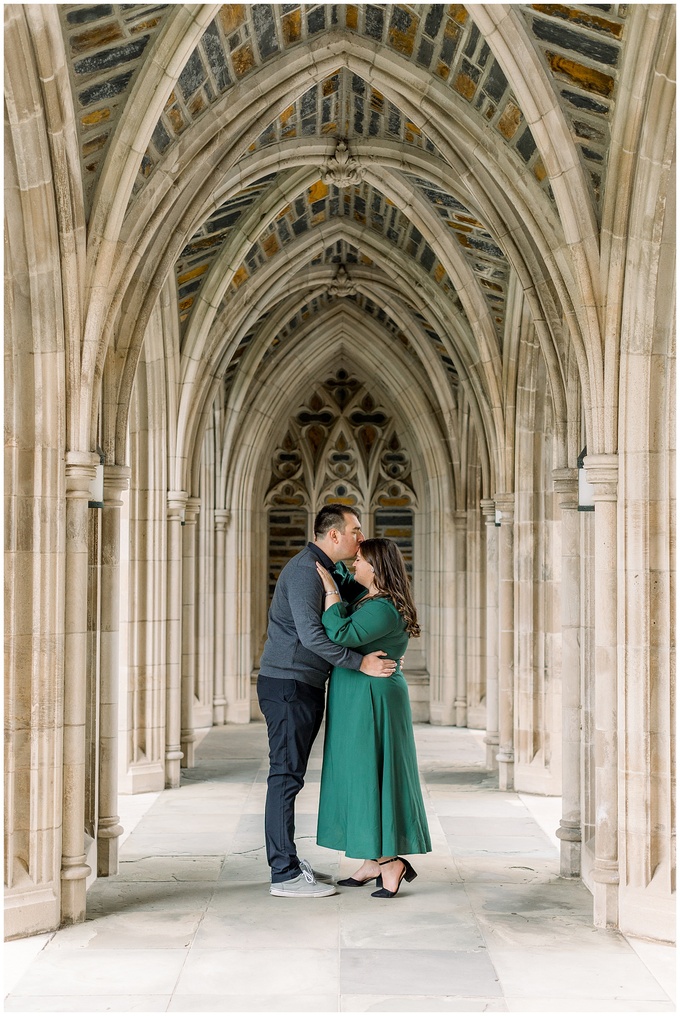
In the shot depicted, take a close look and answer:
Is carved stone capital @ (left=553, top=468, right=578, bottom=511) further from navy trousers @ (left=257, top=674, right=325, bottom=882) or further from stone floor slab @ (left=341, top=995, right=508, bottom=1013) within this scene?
stone floor slab @ (left=341, top=995, right=508, bottom=1013)

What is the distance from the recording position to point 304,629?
5180 millimetres

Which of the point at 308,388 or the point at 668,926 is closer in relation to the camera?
the point at 668,926

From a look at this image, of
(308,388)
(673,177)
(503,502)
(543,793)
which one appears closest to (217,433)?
(308,388)

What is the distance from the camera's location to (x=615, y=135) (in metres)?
5.09

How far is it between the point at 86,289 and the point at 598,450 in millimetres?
2521

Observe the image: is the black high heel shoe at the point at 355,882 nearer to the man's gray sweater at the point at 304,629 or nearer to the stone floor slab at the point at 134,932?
the stone floor slab at the point at 134,932

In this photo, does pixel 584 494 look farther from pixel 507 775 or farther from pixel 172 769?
pixel 172 769

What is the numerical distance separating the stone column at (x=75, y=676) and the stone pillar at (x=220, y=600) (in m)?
7.75

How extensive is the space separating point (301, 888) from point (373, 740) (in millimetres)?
810

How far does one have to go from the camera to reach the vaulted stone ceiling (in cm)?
516

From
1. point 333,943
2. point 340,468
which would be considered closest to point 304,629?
point 333,943

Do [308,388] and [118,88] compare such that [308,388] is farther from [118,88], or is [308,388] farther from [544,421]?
[118,88]

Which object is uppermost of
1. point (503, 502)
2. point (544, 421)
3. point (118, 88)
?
point (118, 88)

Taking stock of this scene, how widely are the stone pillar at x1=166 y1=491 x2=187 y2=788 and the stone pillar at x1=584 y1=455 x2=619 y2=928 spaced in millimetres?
4283
